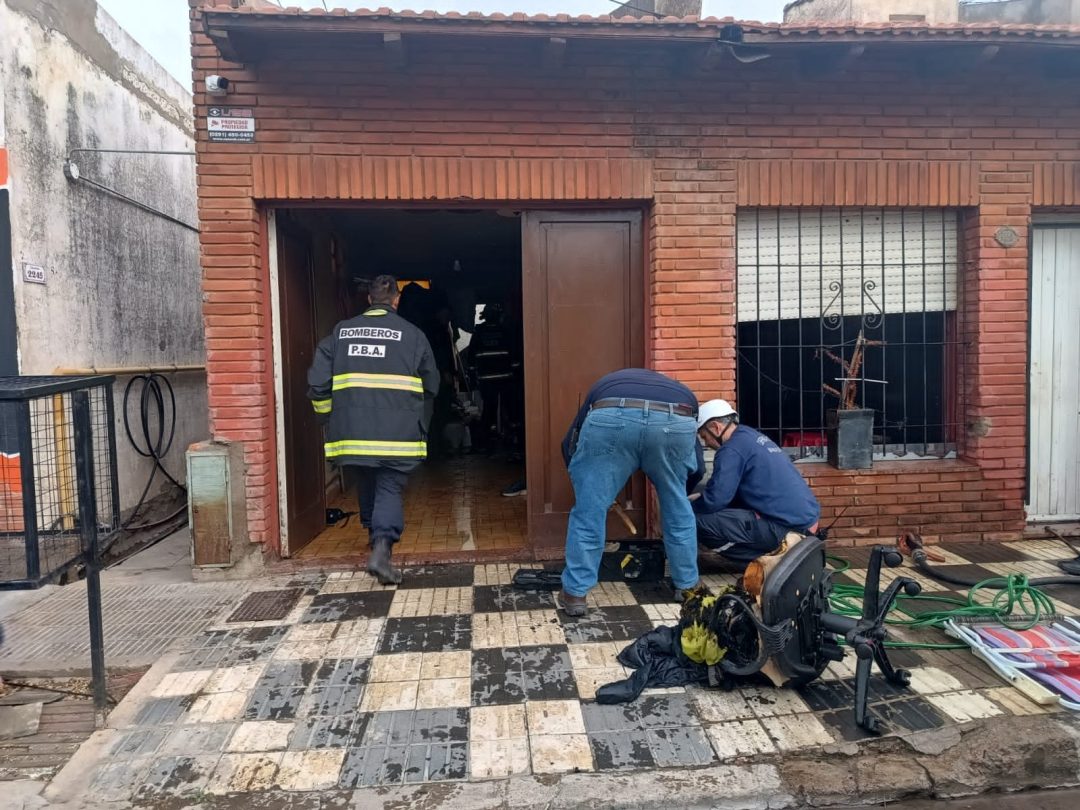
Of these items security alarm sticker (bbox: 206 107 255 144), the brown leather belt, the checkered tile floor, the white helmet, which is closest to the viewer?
the checkered tile floor

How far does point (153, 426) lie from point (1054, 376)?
28.2 ft

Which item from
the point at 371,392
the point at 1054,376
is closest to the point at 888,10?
the point at 1054,376

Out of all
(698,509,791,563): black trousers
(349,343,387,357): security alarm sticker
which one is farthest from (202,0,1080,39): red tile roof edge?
(698,509,791,563): black trousers

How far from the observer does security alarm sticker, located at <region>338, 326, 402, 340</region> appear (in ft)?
15.3

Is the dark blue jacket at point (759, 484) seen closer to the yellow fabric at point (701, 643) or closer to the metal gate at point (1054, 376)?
the yellow fabric at point (701, 643)

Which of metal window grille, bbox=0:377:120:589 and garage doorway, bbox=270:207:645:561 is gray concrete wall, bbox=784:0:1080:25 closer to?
garage doorway, bbox=270:207:645:561

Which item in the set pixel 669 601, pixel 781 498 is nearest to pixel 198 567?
pixel 669 601

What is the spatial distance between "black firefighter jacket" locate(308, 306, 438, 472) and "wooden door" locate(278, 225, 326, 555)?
737 mm

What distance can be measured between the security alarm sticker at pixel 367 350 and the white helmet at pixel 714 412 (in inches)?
83.9

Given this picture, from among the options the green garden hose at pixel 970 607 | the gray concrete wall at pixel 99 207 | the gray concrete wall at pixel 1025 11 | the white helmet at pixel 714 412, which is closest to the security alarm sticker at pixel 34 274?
the gray concrete wall at pixel 99 207

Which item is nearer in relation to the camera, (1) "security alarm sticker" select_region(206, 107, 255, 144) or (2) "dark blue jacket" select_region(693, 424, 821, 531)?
(2) "dark blue jacket" select_region(693, 424, 821, 531)

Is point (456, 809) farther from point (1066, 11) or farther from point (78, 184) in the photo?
point (1066, 11)

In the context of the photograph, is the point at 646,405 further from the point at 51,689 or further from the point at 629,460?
the point at 51,689

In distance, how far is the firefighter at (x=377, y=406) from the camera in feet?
15.1
